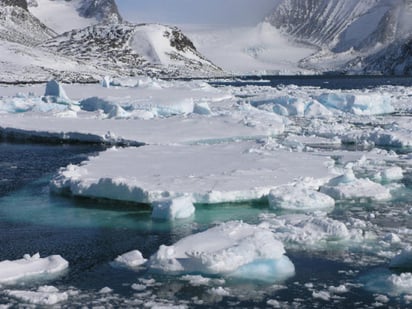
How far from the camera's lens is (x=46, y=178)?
54.2 feet

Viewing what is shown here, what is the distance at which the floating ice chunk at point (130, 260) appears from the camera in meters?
9.43

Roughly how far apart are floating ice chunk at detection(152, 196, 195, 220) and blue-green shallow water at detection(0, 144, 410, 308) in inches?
7.5

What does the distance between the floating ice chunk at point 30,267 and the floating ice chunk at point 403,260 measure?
512cm

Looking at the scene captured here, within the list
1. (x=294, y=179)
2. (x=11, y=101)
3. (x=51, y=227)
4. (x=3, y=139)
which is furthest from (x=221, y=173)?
(x=11, y=101)

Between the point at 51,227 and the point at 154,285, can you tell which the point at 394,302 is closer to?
the point at 154,285

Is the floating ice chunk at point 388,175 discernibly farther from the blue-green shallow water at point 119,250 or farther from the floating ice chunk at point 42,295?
the floating ice chunk at point 42,295

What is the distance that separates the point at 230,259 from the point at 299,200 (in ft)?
13.3

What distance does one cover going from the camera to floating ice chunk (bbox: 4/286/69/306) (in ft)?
26.0

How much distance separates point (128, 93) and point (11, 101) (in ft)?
30.5

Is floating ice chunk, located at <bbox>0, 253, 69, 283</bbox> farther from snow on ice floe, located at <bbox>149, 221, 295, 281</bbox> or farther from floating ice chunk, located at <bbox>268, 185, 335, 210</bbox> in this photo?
floating ice chunk, located at <bbox>268, 185, 335, 210</bbox>

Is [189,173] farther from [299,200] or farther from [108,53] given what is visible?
[108,53]

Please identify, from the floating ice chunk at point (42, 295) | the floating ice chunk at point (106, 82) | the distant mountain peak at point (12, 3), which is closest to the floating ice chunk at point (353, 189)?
the floating ice chunk at point (42, 295)

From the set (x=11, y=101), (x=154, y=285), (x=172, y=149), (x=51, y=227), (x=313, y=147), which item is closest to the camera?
(x=154, y=285)

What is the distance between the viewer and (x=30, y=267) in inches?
362
